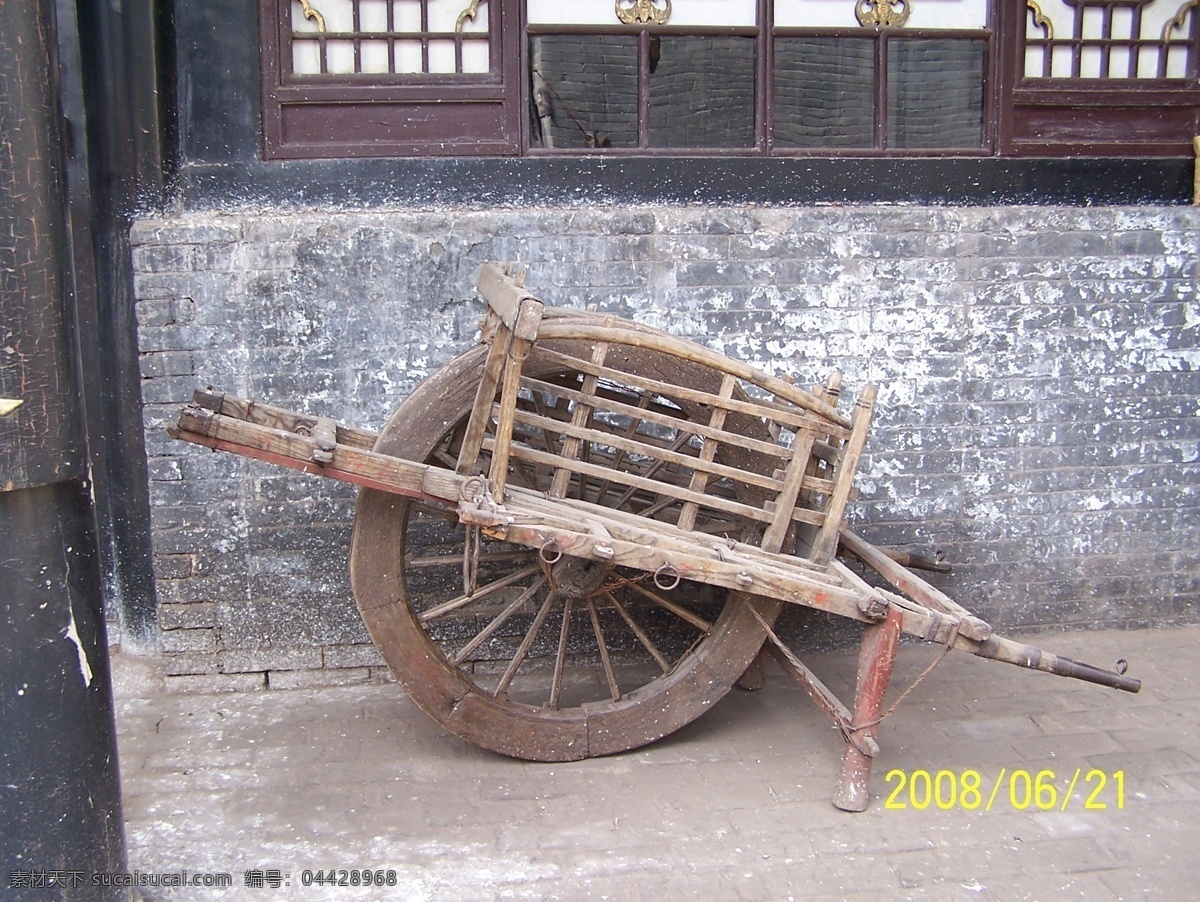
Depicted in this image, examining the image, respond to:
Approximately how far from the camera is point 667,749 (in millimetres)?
3738

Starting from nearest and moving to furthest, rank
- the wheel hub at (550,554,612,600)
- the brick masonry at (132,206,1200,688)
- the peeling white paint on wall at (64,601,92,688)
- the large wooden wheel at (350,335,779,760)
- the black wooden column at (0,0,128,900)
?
1. the black wooden column at (0,0,128,900)
2. the peeling white paint on wall at (64,601,92,688)
3. the large wooden wheel at (350,335,779,760)
4. the wheel hub at (550,554,612,600)
5. the brick masonry at (132,206,1200,688)

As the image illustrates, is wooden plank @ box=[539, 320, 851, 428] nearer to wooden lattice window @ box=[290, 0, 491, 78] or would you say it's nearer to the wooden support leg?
the wooden support leg

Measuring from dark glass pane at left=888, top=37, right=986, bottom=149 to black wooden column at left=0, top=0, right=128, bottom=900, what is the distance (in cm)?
344

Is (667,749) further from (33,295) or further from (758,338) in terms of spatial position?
(33,295)

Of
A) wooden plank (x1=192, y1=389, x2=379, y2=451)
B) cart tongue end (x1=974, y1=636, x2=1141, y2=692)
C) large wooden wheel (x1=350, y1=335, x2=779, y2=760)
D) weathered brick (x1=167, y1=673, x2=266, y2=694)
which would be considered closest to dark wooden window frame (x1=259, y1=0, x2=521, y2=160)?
large wooden wheel (x1=350, y1=335, x2=779, y2=760)

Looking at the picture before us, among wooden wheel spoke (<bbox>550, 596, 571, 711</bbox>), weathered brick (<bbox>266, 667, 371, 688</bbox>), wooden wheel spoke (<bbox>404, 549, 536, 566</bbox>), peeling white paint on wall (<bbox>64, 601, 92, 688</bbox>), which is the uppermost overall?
peeling white paint on wall (<bbox>64, 601, 92, 688</bbox>)

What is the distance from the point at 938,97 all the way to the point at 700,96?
65.7 inches

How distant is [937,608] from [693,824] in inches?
42.4

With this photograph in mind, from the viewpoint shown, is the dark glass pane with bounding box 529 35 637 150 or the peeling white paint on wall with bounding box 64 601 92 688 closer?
the peeling white paint on wall with bounding box 64 601 92 688

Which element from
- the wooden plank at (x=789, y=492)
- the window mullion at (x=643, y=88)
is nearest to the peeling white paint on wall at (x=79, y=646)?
the wooden plank at (x=789, y=492)

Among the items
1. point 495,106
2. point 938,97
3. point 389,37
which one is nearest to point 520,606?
point 495,106

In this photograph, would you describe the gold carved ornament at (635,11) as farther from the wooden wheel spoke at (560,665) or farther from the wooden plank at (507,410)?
the wooden wheel spoke at (560,665)

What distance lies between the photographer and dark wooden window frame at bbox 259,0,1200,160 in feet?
13.7
